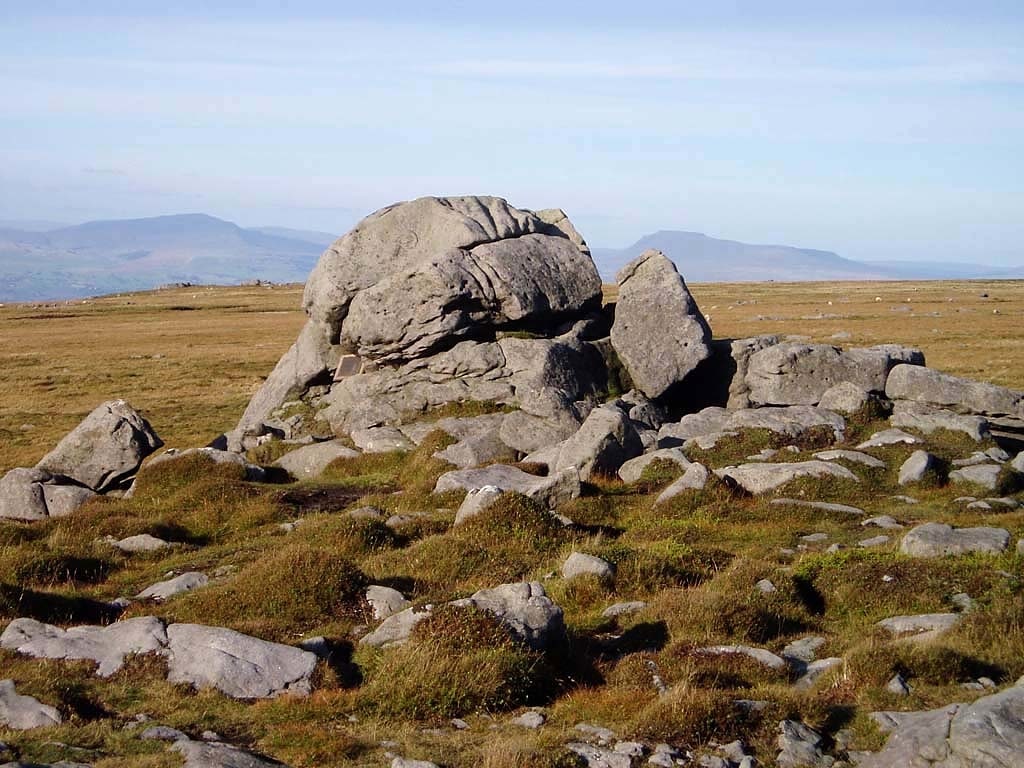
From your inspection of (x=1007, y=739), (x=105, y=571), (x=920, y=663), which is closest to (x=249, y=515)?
(x=105, y=571)

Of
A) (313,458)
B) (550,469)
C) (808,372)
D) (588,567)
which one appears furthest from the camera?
(808,372)

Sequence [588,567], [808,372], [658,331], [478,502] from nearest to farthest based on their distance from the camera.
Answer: [588,567] < [478,502] < [808,372] < [658,331]

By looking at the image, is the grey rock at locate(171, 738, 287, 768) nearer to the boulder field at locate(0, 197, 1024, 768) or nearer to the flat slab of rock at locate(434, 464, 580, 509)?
the boulder field at locate(0, 197, 1024, 768)

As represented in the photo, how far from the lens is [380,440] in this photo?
32.2 meters

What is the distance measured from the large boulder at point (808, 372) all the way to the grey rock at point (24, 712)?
26113 mm

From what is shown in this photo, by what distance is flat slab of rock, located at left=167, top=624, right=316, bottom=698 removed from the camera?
510 inches

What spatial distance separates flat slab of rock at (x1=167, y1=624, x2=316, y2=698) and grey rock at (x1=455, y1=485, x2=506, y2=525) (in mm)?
7449

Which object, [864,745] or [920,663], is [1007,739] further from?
[920,663]

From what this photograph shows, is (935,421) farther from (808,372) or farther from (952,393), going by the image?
(808,372)

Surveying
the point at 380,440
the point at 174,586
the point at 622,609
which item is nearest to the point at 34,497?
the point at 380,440

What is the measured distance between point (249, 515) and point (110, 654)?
10.4 m

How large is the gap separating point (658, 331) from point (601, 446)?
1002cm

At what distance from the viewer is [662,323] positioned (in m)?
36.1

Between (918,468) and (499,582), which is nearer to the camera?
(499,582)
